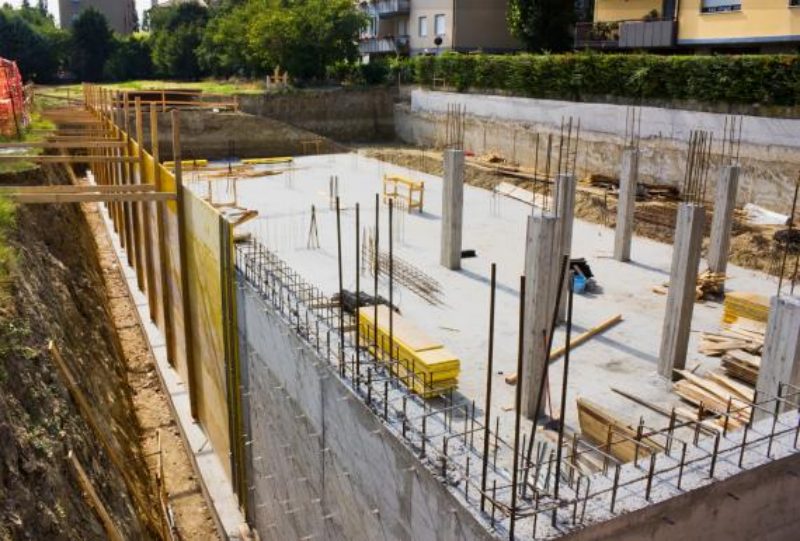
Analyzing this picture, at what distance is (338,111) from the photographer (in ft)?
148

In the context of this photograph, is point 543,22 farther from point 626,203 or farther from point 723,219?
point 723,219

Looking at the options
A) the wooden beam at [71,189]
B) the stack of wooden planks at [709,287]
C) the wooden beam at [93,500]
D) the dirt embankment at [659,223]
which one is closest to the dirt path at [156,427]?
the wooden beam at [93,500]

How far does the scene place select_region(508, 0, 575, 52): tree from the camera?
1561 inches

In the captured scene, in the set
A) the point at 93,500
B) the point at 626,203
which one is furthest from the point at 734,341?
the point at 93,500

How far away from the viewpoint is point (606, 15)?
1305 inches

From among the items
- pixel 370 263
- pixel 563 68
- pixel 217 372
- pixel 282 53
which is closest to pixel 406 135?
pixel 282 53

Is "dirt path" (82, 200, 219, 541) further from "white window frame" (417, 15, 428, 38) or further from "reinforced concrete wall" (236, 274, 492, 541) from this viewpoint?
"white window frame" (417, 15, 428, 38)

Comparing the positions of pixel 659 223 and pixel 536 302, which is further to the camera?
pixel 659 223

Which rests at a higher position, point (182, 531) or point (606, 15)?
point (606, 15)

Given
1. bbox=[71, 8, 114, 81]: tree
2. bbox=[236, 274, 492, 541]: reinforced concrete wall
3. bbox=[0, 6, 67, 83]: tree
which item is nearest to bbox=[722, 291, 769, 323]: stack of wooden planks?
bbox=[236, 274, 492, 541]: reinforced concrete wall

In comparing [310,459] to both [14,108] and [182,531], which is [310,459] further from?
[14,108]

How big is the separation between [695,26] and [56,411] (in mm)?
27848

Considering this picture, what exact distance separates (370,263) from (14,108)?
13288 mm

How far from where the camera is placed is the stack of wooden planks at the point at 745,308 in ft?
40.5
